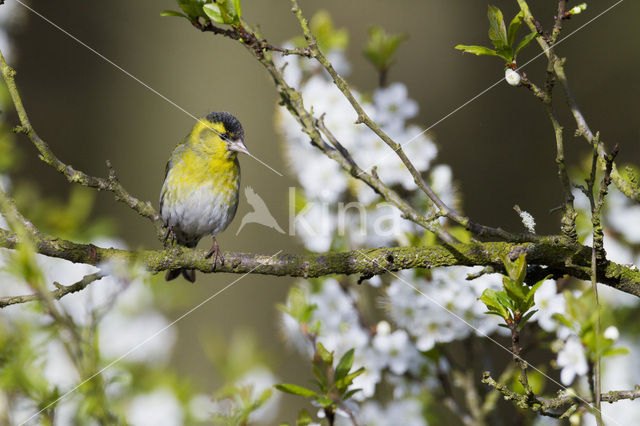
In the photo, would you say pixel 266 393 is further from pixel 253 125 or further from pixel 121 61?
pixel 121 61

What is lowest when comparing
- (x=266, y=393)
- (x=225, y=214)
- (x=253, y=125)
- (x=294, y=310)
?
(x=266, y=393)

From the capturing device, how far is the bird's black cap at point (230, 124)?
71.7 inches

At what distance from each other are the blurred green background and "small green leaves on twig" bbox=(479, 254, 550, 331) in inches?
73.2

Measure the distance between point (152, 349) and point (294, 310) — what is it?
318 millimetres

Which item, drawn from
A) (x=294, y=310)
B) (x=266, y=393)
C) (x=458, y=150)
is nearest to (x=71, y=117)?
(x=458, y=150)

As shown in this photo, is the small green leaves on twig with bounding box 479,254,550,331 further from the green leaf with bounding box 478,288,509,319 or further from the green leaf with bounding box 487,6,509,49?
the green leaf with bounding box 487,6,509,49

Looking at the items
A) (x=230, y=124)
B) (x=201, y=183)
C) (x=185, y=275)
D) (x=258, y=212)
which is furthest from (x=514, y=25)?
(x=258, y=212)

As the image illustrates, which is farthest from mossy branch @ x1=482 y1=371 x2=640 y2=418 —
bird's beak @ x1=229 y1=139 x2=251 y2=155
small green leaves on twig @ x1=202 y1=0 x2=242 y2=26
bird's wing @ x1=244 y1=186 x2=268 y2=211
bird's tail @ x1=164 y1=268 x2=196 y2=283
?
bird's wing @ x1=244 y1=186 x2=268 y2=211

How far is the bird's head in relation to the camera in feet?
6.02

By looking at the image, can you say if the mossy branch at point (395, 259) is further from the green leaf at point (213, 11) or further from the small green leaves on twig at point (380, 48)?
the small green leaves on twig at point (380, 48)

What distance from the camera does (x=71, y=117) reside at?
3115 millimetres

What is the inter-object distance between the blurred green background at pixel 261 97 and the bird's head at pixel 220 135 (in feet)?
2.82

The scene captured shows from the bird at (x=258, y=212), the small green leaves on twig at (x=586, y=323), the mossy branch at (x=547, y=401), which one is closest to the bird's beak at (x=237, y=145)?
the bird at (x=258, y=212)

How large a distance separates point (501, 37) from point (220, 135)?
42.4 inches
